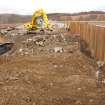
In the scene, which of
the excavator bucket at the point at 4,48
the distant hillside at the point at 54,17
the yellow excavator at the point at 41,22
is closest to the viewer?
the excavator bucket at the point at 4,48

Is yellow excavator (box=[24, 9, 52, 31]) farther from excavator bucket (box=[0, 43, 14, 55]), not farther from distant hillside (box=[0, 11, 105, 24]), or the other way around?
distant hillside (box=[0, 11, 105, 24])

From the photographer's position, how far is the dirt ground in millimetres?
7402

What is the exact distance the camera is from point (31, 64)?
11977mm

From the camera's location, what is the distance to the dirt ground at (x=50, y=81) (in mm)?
7402

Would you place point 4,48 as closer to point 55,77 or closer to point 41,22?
point 55,77

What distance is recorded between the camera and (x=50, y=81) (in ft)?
30.2

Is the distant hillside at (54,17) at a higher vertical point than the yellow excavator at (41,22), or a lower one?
lower

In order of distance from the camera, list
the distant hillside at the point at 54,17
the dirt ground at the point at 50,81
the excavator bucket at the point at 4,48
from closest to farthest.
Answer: the dirt ground at the point at 50,81 → the excavator bucket at the point at 4,48 → the distant hillside at the point at 54,17

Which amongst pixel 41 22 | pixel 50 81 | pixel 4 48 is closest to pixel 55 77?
pixel 50 81

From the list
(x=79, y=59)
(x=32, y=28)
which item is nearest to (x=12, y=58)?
(x=79, y=59)

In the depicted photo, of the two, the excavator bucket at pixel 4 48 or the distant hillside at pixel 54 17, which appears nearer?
the excavator bucket at pixel 4 48

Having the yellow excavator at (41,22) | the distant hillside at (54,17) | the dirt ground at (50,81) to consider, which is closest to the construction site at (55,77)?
the dirt ground at (50,81)

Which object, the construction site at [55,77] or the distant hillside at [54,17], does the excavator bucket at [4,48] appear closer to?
the construction site at [55,77]

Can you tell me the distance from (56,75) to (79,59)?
2606mm
